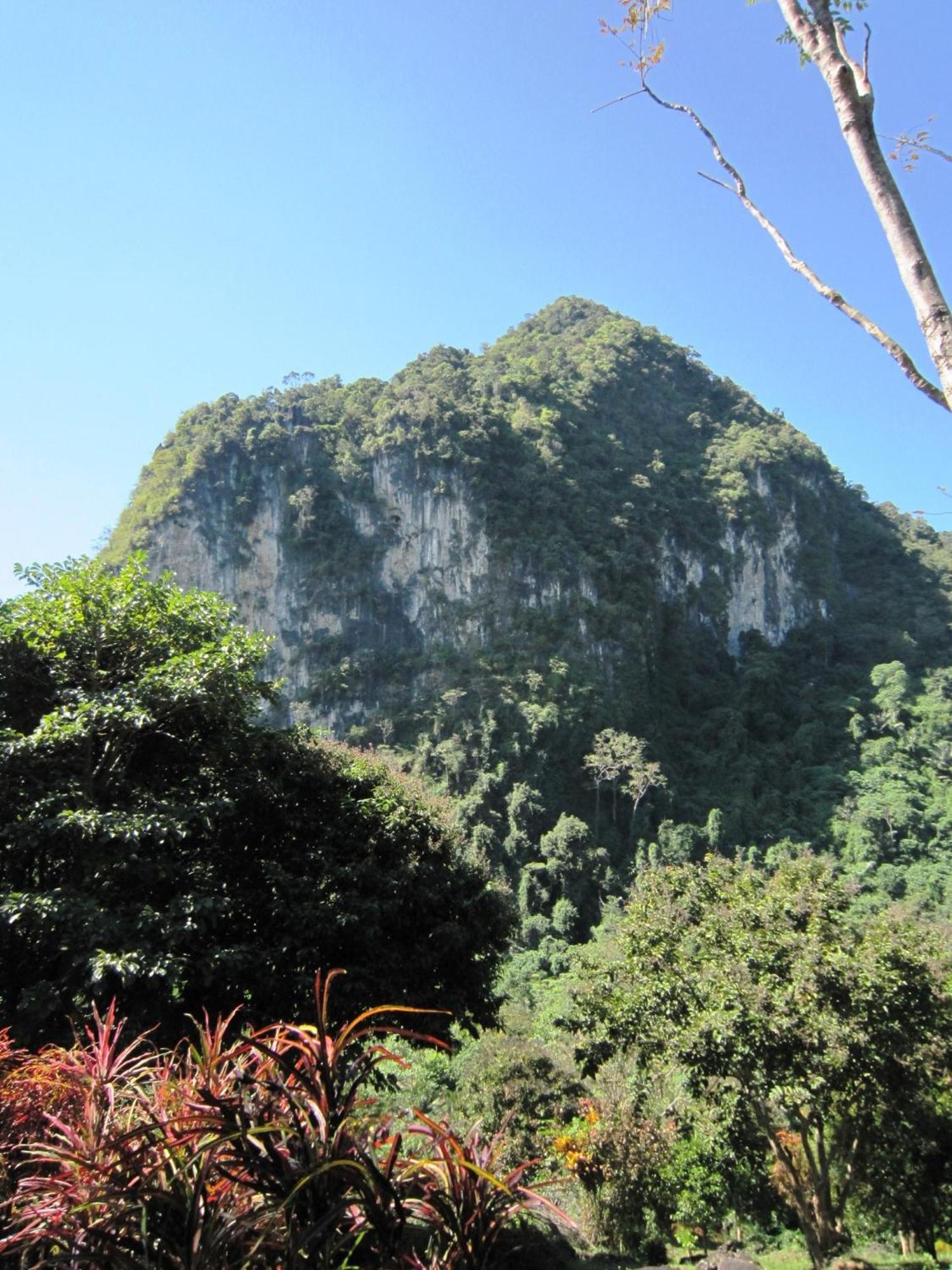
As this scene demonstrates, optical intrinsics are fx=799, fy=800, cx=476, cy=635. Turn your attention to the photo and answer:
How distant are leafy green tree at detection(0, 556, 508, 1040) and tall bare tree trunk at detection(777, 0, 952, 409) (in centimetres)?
592

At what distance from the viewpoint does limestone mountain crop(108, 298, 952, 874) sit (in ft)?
158

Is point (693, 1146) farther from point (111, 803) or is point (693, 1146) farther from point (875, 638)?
point (875, 638)

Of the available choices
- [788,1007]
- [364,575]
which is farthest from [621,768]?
[788,1007]

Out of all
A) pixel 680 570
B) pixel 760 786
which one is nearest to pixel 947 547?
pixel 680 570

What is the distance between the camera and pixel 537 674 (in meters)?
49.7

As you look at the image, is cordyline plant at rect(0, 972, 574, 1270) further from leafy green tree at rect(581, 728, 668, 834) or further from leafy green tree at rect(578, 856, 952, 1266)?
leafy green tree at rect(581, 728, 668, 834)

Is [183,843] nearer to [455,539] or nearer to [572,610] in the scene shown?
[572,610]

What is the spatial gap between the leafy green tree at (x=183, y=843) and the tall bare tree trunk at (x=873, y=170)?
5915 millimetres

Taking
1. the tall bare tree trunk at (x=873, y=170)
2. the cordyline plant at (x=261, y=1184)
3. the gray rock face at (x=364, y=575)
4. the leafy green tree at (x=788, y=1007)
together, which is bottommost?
the leafy green tree at (x=788, y=1007)

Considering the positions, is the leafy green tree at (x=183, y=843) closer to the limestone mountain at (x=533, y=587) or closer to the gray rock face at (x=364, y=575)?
the limestone mountain at (x=533, y=587)

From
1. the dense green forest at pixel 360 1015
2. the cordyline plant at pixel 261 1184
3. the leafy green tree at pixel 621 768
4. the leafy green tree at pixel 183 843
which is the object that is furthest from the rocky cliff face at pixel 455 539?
the cordyline plant at pixel 261 1184

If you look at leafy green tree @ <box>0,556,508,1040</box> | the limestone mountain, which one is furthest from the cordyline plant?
the limestone mountain

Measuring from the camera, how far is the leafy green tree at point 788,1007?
814cm

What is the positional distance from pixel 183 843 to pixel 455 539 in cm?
4989
